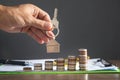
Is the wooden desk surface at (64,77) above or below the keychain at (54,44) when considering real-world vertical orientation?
below

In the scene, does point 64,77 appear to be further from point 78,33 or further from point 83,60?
point 78,33

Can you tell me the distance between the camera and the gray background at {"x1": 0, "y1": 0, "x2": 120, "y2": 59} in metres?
1.49

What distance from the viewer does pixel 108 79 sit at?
978 mm

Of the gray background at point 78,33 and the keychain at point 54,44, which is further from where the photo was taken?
the gray background at point 78,33

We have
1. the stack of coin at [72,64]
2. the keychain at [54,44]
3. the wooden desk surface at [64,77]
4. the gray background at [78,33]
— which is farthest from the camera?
the gray background at [78,33]

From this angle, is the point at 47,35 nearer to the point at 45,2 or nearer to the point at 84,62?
the point at 84,62

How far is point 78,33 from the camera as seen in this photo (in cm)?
150

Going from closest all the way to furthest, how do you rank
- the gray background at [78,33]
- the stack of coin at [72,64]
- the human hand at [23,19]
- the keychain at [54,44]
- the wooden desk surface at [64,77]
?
1. the human hand at [23,19]
2. the wooden desk surface at [64,77]
3. the stack of coin at [72,64]
4. the keychain at [54,44]
5. the gray background at [78,33]

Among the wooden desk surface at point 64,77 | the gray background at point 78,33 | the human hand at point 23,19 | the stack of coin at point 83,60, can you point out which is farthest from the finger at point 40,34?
the gray background at point 78,33

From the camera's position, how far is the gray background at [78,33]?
1.49 m

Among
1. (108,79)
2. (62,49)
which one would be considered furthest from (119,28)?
(108,79)

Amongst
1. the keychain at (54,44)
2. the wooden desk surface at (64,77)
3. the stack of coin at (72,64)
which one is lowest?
the wooden desk surface at (64,77)

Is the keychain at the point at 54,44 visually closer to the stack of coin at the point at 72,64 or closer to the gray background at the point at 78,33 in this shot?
the gray background at the point at 78,33

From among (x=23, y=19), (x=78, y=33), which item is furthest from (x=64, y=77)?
(x=78, y=33)
